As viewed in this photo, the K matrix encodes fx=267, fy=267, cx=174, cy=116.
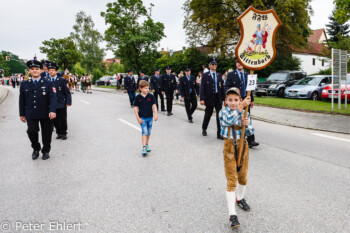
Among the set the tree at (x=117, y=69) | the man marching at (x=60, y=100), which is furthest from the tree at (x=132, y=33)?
the tree at (x=117, y=69)

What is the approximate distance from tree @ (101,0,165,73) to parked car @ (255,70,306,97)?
18.6 m

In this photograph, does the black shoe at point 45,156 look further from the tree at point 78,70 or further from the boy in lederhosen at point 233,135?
the tree at point 78,70

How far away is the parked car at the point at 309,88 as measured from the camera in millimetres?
16333

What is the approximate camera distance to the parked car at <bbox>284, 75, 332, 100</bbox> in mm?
16333

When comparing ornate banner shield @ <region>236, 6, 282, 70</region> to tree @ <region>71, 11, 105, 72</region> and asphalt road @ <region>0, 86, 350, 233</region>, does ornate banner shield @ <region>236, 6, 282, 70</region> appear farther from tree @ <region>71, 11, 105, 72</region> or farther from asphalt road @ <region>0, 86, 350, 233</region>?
tree @ <region>71, 11, 105, 72</region>

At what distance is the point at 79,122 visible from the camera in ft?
32.8

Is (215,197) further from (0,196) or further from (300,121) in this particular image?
(300,121)

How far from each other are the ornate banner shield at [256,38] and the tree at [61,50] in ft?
221

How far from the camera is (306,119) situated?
10.2 metres

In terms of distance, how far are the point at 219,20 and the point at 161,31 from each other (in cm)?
1068

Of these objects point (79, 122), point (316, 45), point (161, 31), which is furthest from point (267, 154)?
point (316, 45)

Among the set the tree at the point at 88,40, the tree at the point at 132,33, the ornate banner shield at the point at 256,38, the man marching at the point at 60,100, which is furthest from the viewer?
the tree at the point at 88,40

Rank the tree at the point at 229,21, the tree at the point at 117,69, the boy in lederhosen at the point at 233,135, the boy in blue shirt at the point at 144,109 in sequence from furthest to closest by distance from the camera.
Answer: the tree at the point at 117,69 < the tree at the point at 229,21 < the boy in blue shirt at the point at 144,109 < the boy in lederhosen at the point at 233,135

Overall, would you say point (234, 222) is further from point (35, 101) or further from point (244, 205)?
point (35, 101)
